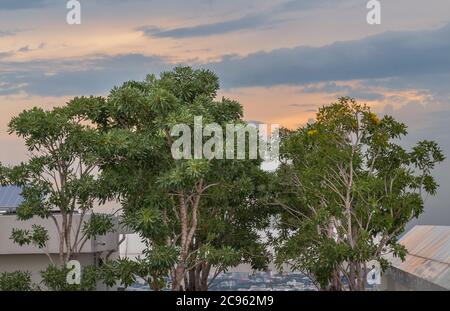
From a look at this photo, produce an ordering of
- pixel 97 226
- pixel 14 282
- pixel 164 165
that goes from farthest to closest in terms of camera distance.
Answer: pixel 97 226 → pixel 164 165 → pixel 14 282

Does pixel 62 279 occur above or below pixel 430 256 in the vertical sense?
below

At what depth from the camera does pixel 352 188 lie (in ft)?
87.1

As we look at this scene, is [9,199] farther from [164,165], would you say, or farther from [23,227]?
[164,165]

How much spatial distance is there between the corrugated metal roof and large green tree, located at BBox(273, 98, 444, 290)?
207 centimetres

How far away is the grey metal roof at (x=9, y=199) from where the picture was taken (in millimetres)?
30402

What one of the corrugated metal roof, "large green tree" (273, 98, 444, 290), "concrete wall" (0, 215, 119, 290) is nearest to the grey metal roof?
"concrete wall" (0, 215, 119, 290)

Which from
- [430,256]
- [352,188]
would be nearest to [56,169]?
[352,188]

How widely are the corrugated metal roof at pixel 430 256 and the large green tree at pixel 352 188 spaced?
2073 millimetres

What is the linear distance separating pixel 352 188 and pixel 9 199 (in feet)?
39.8

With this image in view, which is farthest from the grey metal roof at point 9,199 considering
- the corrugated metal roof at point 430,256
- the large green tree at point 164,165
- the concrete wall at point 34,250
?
the corrugated metal roof at point 430,256

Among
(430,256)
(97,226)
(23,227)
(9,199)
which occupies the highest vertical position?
(9,199)

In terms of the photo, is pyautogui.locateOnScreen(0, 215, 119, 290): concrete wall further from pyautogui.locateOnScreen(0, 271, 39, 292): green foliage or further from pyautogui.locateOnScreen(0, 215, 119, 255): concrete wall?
pyautogui.locateOnScreen(0, 271, 39, 292): green foliage

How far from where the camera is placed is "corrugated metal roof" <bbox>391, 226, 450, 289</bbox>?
96.9 ft
